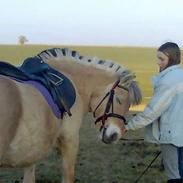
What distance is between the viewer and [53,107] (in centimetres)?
458

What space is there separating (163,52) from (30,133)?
1693mm

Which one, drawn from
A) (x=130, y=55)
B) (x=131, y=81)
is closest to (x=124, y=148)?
(x=131, y=81)

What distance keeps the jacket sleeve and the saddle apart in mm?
776

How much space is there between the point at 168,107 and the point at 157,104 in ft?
0.47

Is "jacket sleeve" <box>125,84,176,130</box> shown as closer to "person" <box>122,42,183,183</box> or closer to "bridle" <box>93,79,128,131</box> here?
"person" <box>122,42,183,183</box>

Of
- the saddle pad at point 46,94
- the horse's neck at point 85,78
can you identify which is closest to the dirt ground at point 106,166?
the horse's neck at point 85,78

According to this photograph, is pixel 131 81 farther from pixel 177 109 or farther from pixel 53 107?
pixel 53 107

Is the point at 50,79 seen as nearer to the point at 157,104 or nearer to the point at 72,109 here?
the point at 72,109

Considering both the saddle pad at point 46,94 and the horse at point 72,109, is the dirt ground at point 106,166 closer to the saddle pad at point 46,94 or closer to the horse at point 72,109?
the horse at point 72,109

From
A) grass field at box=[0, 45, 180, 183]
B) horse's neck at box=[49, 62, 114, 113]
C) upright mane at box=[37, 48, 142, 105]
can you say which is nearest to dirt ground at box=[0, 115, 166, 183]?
grass field at box=[0, 45, 180, 183]

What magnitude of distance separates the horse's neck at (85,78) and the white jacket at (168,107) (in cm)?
58

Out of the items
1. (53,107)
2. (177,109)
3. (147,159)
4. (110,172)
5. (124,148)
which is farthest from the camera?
(124,148)

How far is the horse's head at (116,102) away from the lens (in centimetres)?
516

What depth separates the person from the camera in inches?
194
